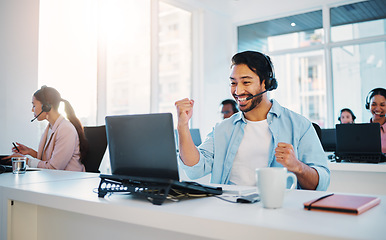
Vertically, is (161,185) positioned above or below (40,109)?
below

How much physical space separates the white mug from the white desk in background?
2.11 metres

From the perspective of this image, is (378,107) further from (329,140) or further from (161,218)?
(161,218)

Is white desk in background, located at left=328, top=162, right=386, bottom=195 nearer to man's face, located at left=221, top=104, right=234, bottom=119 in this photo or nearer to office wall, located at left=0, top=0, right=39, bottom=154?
man's face, located at left=221, top=104, right=234, bottom=119

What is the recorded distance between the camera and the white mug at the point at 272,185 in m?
0.97

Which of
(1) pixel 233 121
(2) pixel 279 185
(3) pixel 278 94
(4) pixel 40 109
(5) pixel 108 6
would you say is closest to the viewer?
(2) pixel 279 185

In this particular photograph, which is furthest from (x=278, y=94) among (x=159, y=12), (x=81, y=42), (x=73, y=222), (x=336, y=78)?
(x=73, y=222)

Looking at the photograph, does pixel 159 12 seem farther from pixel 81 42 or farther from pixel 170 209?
pixel 170 209

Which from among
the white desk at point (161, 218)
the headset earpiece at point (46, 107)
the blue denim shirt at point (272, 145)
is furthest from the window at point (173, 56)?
the white desk at point (161, 218)

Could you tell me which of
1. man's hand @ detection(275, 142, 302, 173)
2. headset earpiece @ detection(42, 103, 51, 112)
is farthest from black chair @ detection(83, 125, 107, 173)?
man's hand @ detection(275, 142, 302, 173)

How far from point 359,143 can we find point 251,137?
5.61ft

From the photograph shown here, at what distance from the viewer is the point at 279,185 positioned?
38.5 inches

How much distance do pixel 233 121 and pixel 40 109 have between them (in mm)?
1946

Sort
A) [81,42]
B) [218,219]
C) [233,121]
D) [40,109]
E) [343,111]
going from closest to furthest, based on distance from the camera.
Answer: [218,219] → [233,121] → [40,109] → [81,42] → [343,111]

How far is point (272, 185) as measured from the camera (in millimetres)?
976
